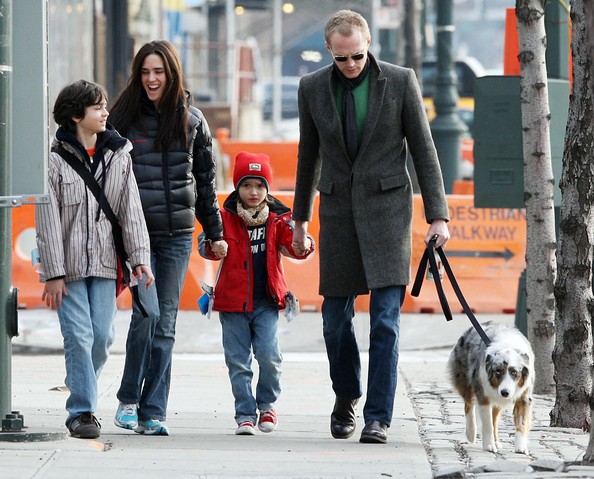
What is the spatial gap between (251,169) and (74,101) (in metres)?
1.01

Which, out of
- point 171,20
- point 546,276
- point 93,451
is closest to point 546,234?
point 546,276

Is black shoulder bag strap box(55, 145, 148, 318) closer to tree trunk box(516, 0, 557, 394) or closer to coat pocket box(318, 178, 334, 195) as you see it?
coat pocket box(318, 178, 334, 195)

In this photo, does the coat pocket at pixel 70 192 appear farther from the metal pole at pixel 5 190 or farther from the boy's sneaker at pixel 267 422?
the boy's sneaker at pixel 267 422

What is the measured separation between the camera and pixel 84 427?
659 centimetres

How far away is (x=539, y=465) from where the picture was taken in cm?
580

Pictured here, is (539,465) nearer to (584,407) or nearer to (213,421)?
(584,407)

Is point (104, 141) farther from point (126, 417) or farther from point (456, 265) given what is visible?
point (456, 265)

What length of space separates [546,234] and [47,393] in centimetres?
310

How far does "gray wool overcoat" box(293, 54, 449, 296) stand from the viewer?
22.6 ft

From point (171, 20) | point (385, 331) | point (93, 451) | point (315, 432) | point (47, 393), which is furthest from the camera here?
point (171, 20)

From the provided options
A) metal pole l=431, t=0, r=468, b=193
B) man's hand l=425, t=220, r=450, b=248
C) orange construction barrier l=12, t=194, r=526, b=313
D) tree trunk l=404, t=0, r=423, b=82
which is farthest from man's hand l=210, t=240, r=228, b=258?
tree trunk l=404, t=0, r=423, b=82

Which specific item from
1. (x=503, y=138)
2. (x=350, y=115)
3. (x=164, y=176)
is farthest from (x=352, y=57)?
(x=503, y=138)

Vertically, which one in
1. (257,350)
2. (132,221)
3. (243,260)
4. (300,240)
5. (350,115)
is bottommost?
(257,350)

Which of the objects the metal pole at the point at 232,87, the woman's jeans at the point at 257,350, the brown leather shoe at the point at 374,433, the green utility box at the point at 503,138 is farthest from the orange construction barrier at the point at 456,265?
the metal pole at the point at 232,87
